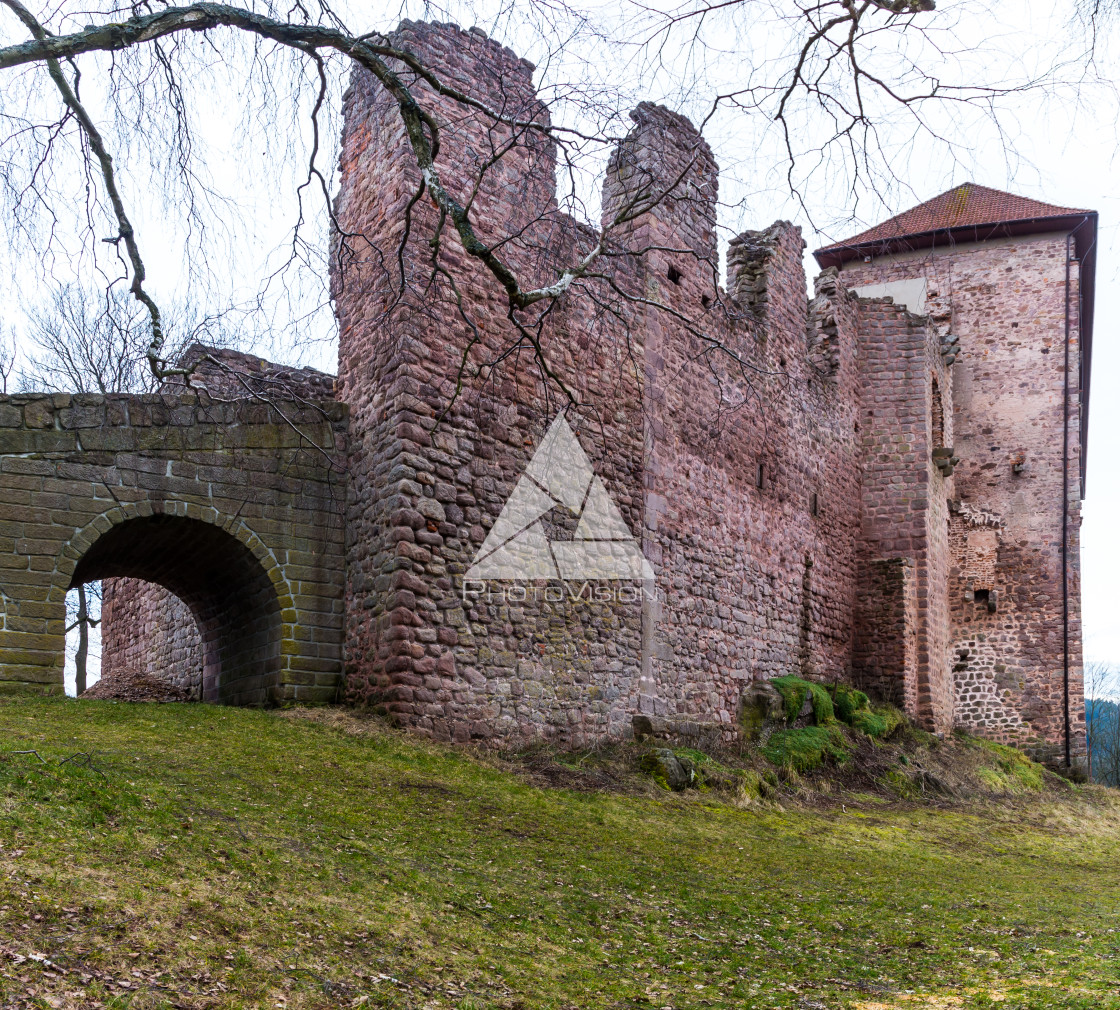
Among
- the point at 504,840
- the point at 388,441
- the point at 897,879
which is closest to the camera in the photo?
the point at 504,840

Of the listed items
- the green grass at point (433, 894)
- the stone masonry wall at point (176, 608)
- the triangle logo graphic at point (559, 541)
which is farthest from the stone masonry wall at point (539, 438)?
the green grass at point (433, 894)

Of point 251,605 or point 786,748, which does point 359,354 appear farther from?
point 786,748

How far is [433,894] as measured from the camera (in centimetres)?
502

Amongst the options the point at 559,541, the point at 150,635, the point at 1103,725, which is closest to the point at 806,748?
the point at 559,541

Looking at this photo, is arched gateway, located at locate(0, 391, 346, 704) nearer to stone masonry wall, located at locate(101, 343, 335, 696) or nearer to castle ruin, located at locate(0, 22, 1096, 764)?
castle ruin, located at locate(0, 22, 1096, 764)

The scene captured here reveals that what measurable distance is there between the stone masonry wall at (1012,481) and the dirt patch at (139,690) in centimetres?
1350

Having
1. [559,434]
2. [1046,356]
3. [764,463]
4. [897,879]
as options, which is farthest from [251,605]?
[1046,356]

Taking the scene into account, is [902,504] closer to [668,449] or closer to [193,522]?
[668,449]

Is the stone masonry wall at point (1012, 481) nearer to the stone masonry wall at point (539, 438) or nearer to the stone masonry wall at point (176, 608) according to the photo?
the stone masonry wall at point (539, 438)

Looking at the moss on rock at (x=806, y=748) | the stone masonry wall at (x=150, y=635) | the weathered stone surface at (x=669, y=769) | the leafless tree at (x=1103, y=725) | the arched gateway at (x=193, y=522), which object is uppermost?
the arched gateway at (x=193, y=522)

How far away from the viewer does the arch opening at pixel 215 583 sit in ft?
31.1

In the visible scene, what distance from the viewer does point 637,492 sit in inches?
461

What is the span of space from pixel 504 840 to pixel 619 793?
248 cm

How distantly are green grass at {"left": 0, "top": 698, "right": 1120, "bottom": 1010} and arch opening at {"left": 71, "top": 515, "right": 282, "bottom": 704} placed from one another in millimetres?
1151
